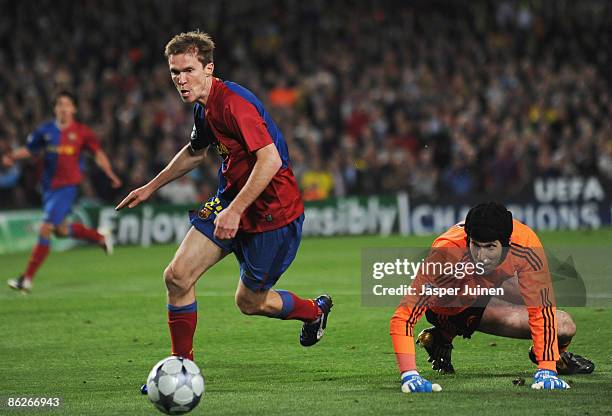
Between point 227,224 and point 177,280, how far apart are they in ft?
2.06

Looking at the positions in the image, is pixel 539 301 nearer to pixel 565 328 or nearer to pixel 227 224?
pixel 565 328

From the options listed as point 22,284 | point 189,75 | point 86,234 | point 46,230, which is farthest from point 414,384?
point 86,234

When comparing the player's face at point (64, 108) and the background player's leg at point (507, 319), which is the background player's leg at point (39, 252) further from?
the background player's leg at point (507, 319)

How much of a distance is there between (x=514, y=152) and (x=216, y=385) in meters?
15.3

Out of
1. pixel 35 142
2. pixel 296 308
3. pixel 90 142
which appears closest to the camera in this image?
pixel 296 308

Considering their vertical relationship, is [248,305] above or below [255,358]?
above

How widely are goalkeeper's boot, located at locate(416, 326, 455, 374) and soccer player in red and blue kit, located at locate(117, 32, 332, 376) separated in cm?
100

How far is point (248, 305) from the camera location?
24.3 ft

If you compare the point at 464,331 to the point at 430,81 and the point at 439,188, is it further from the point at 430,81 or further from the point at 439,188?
the point at 430,81

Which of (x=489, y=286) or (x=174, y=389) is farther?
(x=489, y=286)

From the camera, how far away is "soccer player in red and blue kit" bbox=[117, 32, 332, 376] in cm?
664

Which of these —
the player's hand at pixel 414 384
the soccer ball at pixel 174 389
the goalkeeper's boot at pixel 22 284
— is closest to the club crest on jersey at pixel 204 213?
the soccer ball at pixel 174 389

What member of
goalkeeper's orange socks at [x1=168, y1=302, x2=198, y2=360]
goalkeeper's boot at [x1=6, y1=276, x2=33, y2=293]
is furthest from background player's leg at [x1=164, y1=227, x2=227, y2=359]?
goalkeeper's boot at [x1=6, y1=276, x2=33, y2=293]

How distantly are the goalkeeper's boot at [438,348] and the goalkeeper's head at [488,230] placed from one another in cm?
89
